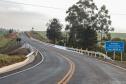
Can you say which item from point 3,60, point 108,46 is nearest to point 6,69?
point 3,60

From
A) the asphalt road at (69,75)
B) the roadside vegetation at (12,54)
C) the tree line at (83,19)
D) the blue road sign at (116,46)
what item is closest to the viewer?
the asphalt road at (69,75)

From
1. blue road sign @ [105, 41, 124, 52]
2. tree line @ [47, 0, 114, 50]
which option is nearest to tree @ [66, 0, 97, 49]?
tree line @ [47, 0, 114, 50]

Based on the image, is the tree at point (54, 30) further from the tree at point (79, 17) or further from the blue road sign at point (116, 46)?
the blue road sign at point (116, 46)

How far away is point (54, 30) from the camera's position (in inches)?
6058

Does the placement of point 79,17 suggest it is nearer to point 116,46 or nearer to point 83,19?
point 83,19

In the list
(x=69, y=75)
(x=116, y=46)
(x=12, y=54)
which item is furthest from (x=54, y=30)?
(x=69, y=75)

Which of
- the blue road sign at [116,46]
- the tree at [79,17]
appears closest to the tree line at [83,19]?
the tree at [79,17]

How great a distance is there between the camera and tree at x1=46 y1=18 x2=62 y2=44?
495 feet

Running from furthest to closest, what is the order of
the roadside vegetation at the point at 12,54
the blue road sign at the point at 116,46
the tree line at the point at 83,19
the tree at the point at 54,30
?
the tree at the point at 54,30 → the tree line at the point at 83,19 → the blue road sign at the point at 116,46 → the roadside vegetation at the point at 12,54

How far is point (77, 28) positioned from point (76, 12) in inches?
283

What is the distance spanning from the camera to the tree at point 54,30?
495 ft

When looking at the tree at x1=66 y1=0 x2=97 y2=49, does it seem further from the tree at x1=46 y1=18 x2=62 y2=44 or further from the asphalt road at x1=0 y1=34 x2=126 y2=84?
the asphalt road at x1=0 y1=34 x2=126 y2=84

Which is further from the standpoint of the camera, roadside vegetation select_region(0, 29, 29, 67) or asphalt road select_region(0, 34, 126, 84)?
roadside vegetation select_region(0, 29, 29, 67)

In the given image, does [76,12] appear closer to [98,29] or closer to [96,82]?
[98,29]
